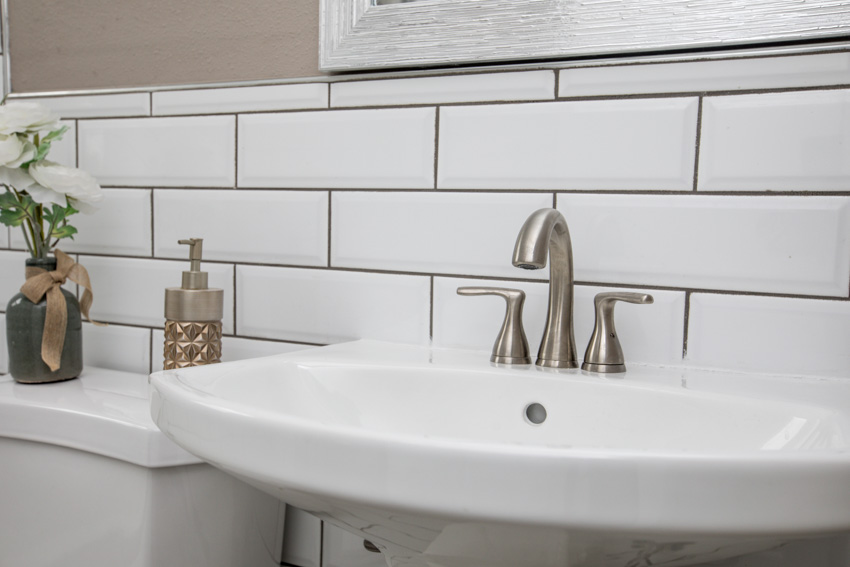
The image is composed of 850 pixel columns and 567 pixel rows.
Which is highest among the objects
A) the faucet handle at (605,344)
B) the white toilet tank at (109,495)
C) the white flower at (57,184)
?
the white flower at (57,184)

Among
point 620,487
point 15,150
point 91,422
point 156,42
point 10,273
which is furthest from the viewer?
point 10,273

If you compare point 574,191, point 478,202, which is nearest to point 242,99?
point 478,202

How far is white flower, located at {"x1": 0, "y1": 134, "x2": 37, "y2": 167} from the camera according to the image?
893 millimetres

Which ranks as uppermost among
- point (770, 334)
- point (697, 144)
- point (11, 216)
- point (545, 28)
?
point (545, 28)

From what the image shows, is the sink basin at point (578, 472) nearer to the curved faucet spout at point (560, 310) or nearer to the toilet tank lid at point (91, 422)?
the curved faucet spout at point (560, 310)

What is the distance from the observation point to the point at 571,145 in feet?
2.65

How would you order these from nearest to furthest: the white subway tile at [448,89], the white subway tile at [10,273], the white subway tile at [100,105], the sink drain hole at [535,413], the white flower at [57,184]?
1. the sink drain hole at [535,413]
2. the white subway tile at [448,89]
3. the white flower at [57,184]
4. the white subway tile at [100,105]
5. the white subway tile at [10,273]

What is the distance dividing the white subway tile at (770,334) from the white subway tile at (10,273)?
3.50 ft

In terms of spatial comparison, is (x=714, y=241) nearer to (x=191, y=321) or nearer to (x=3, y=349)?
(x=191, y=321)

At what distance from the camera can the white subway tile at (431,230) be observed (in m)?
0.84

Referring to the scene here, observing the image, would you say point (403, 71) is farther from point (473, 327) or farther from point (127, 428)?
point (127, 428)

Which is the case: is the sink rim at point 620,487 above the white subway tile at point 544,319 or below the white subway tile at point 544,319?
below

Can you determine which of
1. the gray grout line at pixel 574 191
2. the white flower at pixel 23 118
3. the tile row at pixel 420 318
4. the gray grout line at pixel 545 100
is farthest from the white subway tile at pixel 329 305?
the white flower at pixel 23 118

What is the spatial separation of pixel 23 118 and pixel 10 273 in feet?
1.28
